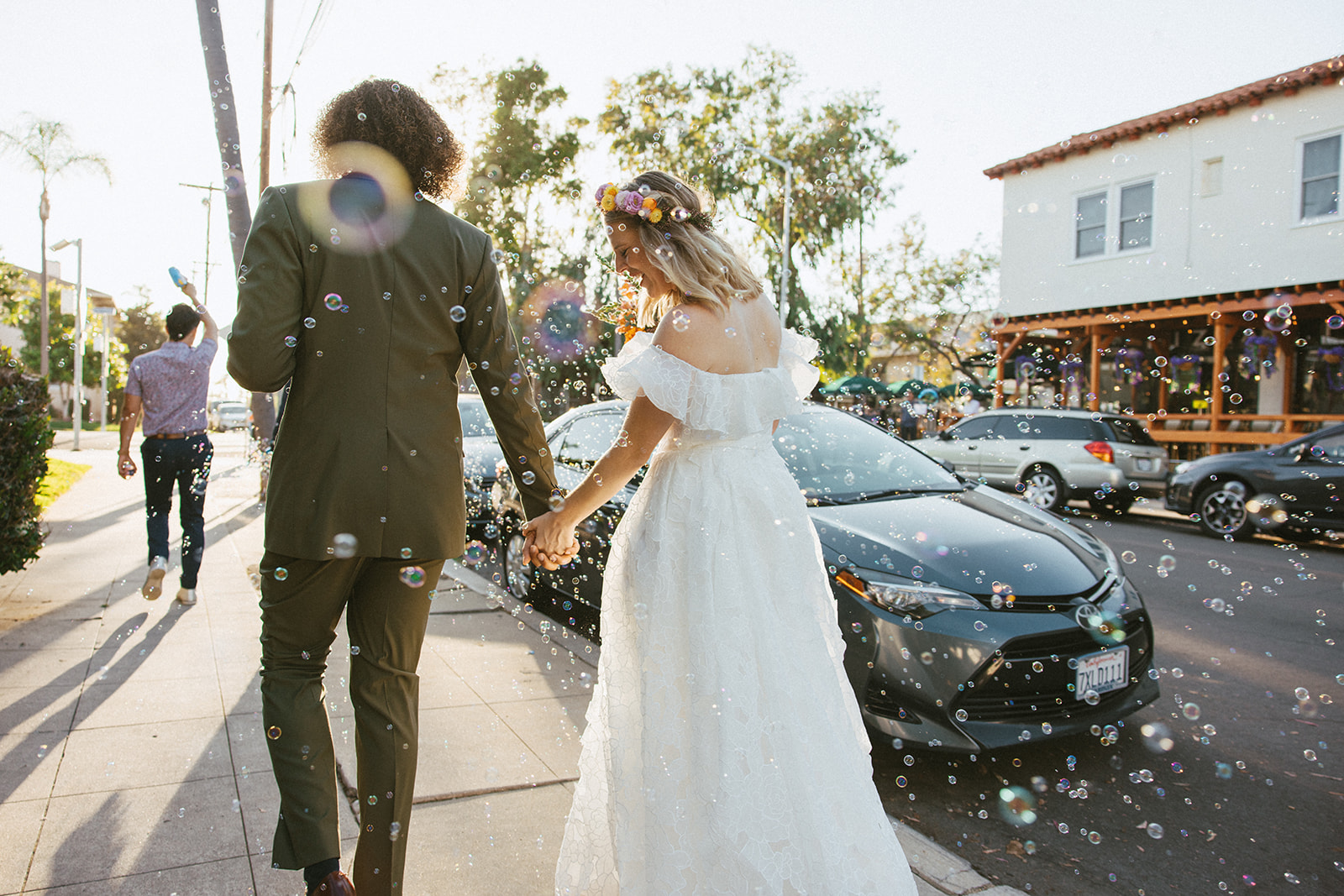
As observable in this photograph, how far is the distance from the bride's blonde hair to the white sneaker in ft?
14.4

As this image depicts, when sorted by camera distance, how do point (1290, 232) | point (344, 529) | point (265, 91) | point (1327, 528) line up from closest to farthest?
point (344, 529) < point (1327, 528) < point (265, 91) < point (1290, 232)

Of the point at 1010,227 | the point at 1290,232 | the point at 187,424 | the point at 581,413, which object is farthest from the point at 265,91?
the point at 1290,232

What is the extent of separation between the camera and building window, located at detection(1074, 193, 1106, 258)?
1709 cm

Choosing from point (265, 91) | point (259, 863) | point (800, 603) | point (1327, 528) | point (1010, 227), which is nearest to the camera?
point (800, 603)

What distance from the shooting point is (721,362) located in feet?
7.16

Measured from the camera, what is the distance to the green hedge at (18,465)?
4.89m

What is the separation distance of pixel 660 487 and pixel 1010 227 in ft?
61.9

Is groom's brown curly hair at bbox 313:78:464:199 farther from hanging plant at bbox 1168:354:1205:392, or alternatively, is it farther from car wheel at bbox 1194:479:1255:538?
hanging plant at bbox 1168:354:1205:392

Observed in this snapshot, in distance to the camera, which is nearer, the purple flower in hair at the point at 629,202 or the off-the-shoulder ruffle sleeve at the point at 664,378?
the off-the-shoulder ruffle sleeve at the point at 664,378

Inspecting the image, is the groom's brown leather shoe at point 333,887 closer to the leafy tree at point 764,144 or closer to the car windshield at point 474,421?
the car windshield at point 474,421

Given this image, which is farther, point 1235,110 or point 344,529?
point 1235,110

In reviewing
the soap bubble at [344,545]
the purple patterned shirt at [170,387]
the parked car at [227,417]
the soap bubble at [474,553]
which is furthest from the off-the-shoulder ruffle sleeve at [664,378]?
the parked car at [227,417]

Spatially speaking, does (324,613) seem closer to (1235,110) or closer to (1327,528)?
(1327,528)

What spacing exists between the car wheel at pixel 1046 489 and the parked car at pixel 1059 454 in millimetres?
12
